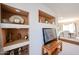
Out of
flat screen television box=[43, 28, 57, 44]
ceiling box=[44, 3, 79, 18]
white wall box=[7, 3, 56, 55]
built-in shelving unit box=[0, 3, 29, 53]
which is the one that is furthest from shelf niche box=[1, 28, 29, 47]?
ceiling box=[44, 3, 79, 18]

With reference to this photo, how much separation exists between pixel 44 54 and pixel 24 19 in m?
0.69

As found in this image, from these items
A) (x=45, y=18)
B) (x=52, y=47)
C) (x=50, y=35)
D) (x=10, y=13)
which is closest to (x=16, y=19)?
(x=10, y=13)

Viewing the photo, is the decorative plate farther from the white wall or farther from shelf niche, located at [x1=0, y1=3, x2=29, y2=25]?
the white wall

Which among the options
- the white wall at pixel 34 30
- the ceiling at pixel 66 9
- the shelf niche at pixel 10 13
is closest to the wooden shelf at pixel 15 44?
the white wall at pixel 34 30

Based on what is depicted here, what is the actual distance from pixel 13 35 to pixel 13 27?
138 millimetres

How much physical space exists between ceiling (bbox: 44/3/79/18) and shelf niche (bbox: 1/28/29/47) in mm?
617

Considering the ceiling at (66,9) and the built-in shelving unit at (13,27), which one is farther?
the ceiling at (66,9)

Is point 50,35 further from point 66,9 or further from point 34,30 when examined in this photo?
point 66,9

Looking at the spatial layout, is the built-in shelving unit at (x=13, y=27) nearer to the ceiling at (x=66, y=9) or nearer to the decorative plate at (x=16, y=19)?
the decorative plate at (x=16, y=19)

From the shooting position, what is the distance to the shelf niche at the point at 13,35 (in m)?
1.46

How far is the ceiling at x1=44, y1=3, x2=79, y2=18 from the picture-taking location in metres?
1.61

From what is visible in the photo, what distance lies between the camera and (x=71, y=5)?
5.28ft

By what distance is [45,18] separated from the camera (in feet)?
5.61
